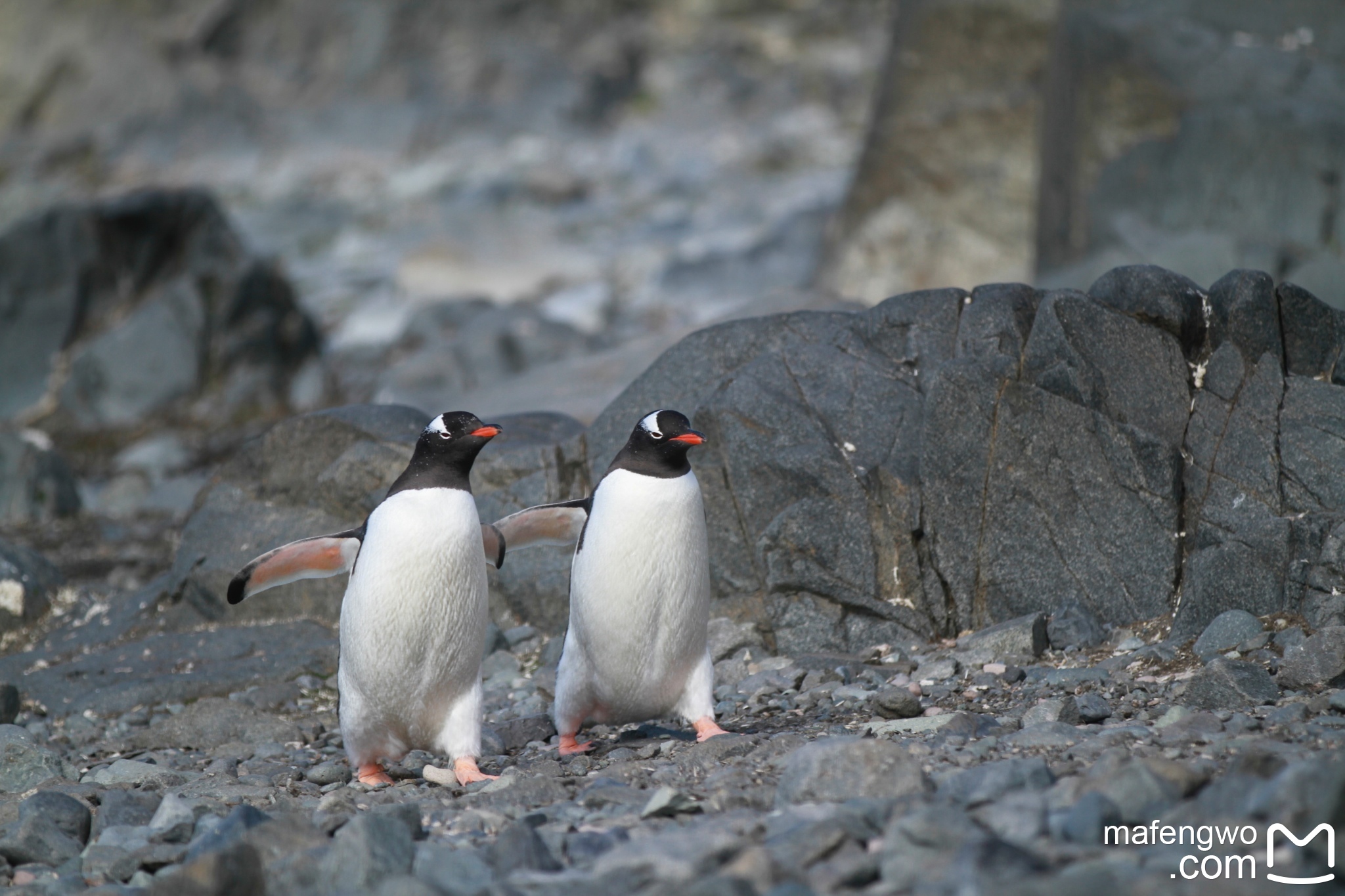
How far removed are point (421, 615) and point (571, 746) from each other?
82 centimetres

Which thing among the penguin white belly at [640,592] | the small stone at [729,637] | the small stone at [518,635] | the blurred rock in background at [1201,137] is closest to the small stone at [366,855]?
the penguin white belly at [640,592]

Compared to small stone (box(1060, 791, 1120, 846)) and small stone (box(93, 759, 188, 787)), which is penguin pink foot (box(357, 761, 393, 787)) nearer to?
small stone (box(93, 759, 188, 787))

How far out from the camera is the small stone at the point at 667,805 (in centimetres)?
379

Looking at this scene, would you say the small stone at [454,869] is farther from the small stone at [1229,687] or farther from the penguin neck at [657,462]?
the small stone at [1229,687]

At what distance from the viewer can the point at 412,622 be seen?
502 centimetres

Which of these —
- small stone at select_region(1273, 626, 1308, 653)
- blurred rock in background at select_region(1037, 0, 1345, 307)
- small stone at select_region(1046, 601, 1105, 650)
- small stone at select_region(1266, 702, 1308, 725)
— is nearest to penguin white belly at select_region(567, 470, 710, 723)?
small stone at select_region(1046, 601, 1105, 650)

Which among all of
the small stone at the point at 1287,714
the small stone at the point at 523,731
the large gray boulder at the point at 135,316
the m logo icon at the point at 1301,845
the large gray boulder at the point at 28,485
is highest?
the large gray boulder at the point at 135,316

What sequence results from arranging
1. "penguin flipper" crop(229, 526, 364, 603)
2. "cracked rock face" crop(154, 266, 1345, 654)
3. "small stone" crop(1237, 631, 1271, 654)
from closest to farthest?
1. "penguin flipper" crop(229, 526, 364, 603)
2. "small stone" crop(1237, 631, 1271, 654)
3. "cracked rock face" crop(154, 266, 1345, 654)

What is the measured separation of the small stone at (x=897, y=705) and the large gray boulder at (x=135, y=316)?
1245 cm

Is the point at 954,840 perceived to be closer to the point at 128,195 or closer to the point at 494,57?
the point at 128,195

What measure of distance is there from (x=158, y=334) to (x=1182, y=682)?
1396 cm

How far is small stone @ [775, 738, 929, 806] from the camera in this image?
12.2 ft

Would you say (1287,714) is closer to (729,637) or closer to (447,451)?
(729,637)

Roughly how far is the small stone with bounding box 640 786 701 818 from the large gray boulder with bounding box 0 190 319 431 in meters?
13.2
